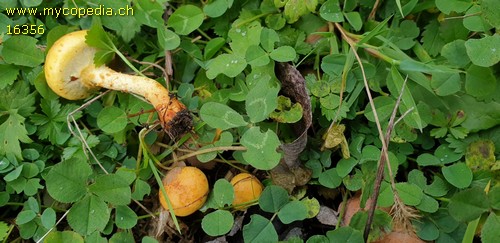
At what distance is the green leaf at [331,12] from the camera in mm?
2484

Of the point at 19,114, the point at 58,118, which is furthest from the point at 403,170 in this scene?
the point at 19,114

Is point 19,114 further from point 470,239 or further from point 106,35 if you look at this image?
point 470,239

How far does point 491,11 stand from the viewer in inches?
86.7

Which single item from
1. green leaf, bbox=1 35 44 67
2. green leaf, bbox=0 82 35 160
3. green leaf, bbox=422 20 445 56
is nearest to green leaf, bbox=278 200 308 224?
green leaf, bbox=422 20 445 56

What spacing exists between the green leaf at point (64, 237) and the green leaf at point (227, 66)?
0.98m

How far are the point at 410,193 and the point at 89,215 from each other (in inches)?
57.0

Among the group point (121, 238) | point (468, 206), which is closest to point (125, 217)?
point (121, 238)

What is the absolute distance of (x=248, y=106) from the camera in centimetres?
227

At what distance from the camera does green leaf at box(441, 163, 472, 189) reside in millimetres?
2240

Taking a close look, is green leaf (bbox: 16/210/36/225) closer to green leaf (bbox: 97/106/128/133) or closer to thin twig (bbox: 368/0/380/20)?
green leaf (bbox: 97/106/128/133)

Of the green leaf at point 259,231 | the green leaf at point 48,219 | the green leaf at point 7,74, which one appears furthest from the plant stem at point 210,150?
the green leaf at point 7,74

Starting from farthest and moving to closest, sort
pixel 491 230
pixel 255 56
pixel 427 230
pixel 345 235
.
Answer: pixel 255 56, pixel 427 230, pixel 345 235, pixel 491 230

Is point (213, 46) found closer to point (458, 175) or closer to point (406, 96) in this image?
point (406, 96)

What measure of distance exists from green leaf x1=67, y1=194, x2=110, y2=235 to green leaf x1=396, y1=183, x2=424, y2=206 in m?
1.33
